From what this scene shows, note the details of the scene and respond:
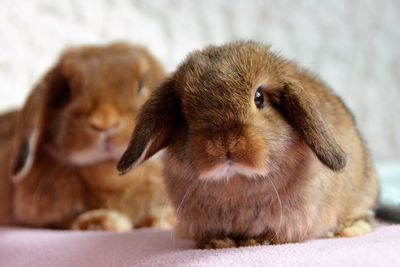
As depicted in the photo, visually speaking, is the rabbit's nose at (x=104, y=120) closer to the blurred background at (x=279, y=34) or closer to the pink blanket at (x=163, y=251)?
the pink blanket at (x=163, y=251)

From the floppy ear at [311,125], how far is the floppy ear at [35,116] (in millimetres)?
882

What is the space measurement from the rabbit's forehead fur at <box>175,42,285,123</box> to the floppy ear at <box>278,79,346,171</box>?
0.14 ft

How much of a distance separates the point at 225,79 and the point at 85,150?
2.30ft

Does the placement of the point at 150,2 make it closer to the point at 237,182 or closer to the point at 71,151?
the point at 71,151

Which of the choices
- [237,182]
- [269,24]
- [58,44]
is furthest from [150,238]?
[269,24]

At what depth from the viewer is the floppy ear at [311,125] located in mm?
1286

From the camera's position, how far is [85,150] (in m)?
1.85

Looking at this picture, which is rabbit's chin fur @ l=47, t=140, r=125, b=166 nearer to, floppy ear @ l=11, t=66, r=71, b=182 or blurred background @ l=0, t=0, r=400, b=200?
floppy ear @ l=11, t=66, r=71, b=182

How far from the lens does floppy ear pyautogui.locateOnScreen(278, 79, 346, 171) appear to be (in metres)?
1.29

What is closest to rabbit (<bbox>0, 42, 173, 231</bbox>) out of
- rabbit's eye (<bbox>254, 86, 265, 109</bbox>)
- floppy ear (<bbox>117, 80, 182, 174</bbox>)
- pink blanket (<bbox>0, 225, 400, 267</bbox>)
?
pink blanket (<bbox>0, 225, 400, 267</bbox>)

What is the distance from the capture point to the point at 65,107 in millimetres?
1964

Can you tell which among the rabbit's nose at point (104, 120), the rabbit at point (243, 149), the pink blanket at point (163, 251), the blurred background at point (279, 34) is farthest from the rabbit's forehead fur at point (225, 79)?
the blurred background at point (279, 34)

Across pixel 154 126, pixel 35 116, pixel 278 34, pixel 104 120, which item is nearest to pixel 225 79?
pixel 154 126

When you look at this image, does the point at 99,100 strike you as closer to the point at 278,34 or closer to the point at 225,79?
the point at 225,79
